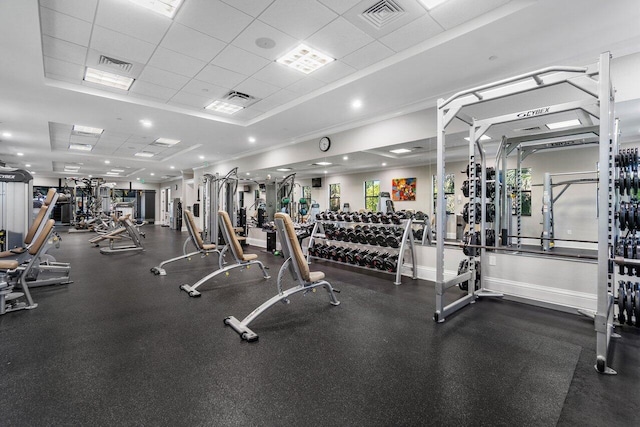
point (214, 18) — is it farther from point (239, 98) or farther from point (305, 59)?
point (239, 98)

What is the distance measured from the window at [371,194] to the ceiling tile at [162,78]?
356cm

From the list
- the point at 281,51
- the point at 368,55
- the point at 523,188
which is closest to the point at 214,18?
the point at 281,51

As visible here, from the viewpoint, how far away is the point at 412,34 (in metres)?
2.87

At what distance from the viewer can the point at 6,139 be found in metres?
6.89

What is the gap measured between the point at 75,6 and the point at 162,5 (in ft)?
2.40

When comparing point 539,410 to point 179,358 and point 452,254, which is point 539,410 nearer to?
point 179,358

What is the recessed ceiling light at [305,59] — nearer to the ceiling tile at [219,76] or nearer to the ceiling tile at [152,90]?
the ceiling tile at [219,76]

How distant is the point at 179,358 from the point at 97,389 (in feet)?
1.54

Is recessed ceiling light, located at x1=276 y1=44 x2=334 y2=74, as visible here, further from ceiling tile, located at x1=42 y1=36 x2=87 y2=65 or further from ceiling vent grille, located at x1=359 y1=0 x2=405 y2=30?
ceiling tile, located at x1=42 y1=36 x2=87 y2=65

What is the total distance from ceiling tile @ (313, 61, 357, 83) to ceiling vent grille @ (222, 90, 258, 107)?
1311mm

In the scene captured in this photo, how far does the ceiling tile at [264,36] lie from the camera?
9.32 ft

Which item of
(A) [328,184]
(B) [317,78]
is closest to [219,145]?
(A) [328,184]

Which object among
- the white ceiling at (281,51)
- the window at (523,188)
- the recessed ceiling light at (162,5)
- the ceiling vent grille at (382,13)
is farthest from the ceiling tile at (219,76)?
the window at (523,188)

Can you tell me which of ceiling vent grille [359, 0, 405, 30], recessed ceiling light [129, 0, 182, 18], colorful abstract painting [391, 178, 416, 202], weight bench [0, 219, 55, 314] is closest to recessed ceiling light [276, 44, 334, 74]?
ceiling vent grille [359, 0, 405, 30]
